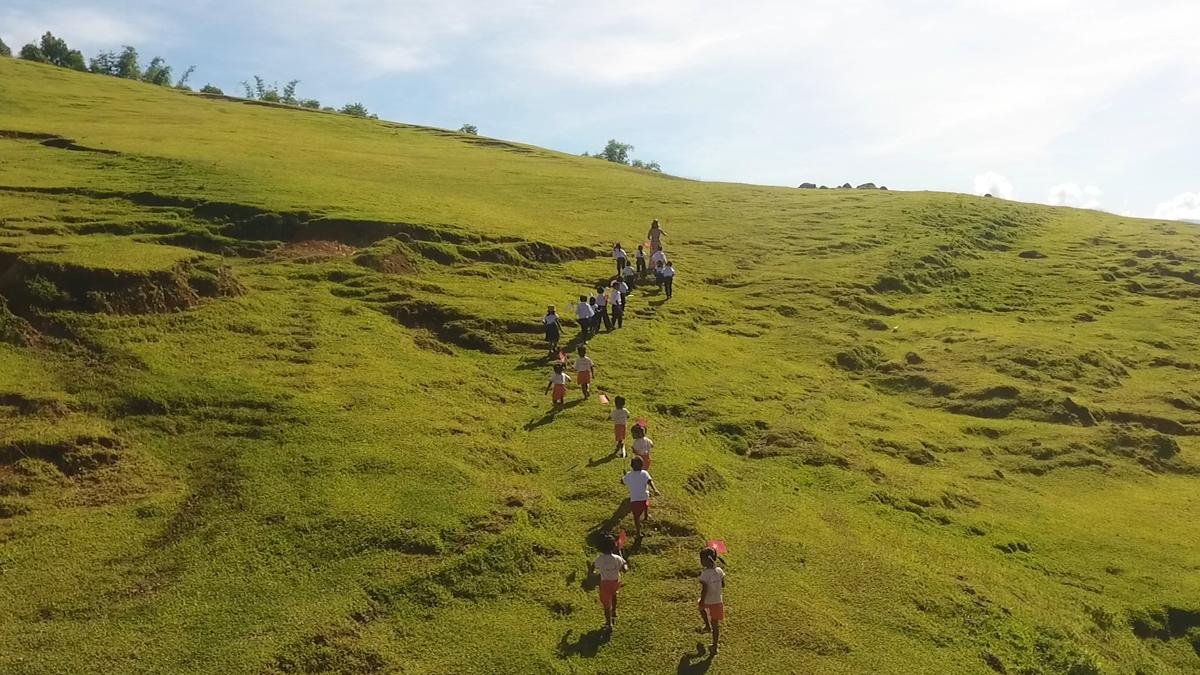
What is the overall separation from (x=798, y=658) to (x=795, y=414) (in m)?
11.1

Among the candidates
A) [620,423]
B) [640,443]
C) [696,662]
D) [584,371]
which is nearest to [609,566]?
[696,662]

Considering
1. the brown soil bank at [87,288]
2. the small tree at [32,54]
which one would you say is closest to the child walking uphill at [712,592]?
the brown soil bank at [87,288]

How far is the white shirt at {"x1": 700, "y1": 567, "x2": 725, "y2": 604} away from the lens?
12.4m

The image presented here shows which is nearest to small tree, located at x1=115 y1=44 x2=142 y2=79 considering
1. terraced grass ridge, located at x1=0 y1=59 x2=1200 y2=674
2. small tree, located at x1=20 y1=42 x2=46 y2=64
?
small tree, located at x1=20 y1=42 x2=46 y2=64

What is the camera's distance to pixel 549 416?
20438 millimetres

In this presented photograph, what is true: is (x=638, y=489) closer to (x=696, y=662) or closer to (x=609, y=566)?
(x=609, y=566)

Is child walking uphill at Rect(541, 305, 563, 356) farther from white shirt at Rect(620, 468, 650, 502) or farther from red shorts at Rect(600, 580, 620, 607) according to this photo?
red shorts at Rect(600, 580, 620, 607)

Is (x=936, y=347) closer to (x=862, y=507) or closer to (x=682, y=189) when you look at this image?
(x=862, y=507)

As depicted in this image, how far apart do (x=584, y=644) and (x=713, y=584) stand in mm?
2086

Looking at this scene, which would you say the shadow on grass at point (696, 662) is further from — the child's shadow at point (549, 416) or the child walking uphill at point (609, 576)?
the child's shadow at point (549, 416)

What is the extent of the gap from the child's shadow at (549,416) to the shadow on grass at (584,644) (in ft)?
24.1

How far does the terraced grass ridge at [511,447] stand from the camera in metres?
12.9

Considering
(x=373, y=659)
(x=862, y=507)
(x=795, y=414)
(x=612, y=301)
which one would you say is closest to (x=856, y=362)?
(x=795, y=414)

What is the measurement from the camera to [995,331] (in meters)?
32.7
